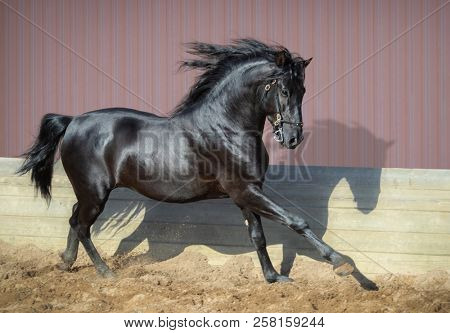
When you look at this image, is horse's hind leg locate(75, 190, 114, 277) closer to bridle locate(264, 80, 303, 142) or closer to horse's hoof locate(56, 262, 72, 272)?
horse's hoof locate(56, 262, 72, 272)

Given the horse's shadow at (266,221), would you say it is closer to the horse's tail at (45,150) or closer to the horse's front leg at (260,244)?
the horse's front leg at (260,244)

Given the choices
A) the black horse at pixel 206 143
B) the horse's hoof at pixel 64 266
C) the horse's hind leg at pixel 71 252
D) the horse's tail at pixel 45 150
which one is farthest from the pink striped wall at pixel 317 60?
the horse's hoof at pixel 64 266

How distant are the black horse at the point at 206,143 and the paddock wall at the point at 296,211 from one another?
22.6 inches

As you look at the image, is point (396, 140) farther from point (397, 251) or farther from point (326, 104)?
point (397, 251)

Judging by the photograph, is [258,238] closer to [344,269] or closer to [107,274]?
[344,269]

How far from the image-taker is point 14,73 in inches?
269

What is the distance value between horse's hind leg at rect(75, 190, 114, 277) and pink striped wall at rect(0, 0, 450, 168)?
164cm

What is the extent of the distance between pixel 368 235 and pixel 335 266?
111cm

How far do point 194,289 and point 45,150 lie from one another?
2186 mm

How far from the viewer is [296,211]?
555 centimetres

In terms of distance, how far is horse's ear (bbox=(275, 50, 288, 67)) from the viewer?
4570mm

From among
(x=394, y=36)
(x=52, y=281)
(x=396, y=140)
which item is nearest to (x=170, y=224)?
(x=52, y=281)

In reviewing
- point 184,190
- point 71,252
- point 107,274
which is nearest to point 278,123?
point 184,190

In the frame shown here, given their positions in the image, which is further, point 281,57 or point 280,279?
point 280,279
